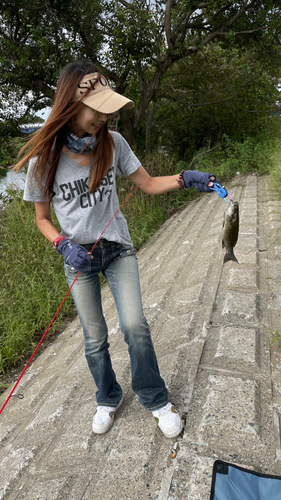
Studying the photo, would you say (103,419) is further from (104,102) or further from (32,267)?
(32,267)

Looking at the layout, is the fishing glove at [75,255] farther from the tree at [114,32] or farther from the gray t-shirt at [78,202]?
the tree at [114,32]

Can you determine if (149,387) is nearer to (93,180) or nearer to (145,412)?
(145,412)

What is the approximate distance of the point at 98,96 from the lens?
5.97ft

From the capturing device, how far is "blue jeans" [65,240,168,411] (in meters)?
1.88

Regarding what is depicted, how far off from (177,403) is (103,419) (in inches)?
17.1

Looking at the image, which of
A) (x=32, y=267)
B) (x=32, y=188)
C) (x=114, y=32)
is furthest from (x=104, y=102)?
(x=114, y=32)

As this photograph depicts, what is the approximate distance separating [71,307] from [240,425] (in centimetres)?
307

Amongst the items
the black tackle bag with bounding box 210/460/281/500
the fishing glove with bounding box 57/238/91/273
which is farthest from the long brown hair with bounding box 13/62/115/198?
the black tackle bag with bounding box 210/460/281/500

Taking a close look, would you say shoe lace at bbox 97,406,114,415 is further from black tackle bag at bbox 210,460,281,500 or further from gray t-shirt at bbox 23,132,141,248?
gray t-shirt at bbox 23,132,141,248

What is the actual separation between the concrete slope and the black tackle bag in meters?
0.08

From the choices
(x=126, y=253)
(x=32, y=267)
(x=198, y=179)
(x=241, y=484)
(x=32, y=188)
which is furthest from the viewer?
(x=32, y=267)

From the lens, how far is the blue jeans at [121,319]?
6.16 feet

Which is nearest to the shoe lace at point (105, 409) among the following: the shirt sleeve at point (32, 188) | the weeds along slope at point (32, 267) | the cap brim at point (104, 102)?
the shirt sleeve at point (32, 188)

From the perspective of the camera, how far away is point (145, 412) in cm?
210
